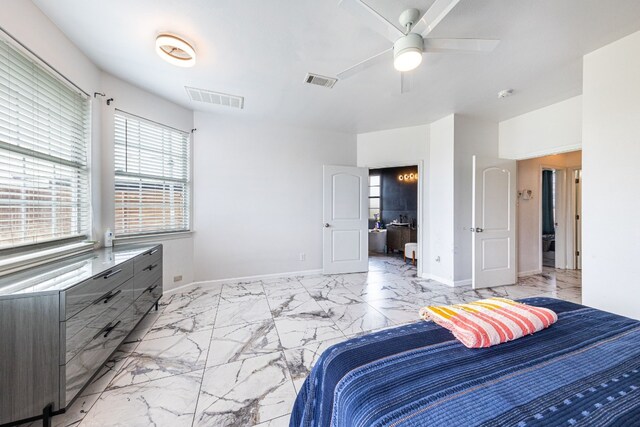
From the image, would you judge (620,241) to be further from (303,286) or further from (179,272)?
(179,272)

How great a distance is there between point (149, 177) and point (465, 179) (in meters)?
4.48

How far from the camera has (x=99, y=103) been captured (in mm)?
2613

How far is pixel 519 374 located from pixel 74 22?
11.6ft

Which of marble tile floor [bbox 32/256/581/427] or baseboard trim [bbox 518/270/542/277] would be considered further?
baseboard trim [bbox 518/270/542/277]

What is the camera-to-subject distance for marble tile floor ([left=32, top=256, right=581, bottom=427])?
4.90 ft

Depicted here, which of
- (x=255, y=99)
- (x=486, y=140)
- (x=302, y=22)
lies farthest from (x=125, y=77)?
(x=486, y=140)

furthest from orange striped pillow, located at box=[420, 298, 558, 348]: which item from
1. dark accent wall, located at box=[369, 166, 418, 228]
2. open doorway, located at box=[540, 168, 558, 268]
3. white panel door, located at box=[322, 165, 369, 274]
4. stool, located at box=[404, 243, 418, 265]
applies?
open doorway, located at box=[540, 168, 558, 268]

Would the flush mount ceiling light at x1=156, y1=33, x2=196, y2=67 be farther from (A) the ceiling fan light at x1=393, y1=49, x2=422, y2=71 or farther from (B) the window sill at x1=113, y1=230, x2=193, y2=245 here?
(B) the window sill at x1=113, y1=230, x2=193, y2=245

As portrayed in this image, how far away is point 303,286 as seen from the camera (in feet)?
12.3

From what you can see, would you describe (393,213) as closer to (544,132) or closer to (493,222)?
(493,222)

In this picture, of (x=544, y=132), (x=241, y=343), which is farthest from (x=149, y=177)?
(x=544, y=132)

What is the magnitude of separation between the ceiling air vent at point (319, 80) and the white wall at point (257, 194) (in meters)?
1.49

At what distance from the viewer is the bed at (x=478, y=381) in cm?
68

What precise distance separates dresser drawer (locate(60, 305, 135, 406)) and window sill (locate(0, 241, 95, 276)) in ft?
2.18
